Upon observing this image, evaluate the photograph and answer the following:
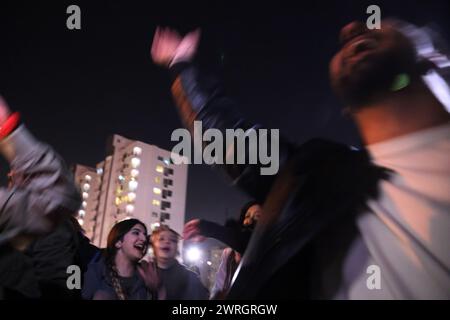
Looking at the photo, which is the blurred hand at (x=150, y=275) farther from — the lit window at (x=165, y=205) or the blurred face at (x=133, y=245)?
the lit window at (x=165, y=205)

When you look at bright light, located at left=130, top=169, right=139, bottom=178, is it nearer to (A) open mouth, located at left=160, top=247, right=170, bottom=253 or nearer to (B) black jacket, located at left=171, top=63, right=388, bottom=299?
(A) open mouth, located at left=160, top=247, right=170, bottom=253

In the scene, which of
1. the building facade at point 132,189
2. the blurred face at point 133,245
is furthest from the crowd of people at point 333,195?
the building facade at point 132,189

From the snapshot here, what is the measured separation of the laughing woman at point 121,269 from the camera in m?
1.99

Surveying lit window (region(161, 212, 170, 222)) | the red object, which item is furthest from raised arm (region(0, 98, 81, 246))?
lit window (region(161, 212, 170, 222))

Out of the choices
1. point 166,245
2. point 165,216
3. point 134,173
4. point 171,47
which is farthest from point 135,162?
point 171,47

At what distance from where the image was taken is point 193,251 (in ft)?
7.67

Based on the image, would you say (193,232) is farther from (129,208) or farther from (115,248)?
(129,208)

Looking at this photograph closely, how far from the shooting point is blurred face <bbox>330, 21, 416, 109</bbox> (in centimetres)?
145

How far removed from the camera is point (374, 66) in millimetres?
1444

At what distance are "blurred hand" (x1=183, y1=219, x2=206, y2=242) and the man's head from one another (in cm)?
107

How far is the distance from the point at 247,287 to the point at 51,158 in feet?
3.54

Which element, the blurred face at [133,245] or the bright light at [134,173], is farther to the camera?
the bright light at [134,173]
